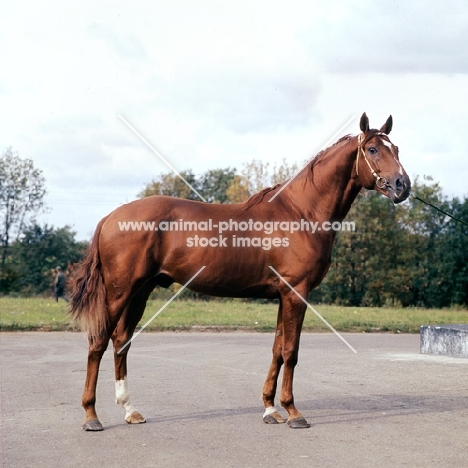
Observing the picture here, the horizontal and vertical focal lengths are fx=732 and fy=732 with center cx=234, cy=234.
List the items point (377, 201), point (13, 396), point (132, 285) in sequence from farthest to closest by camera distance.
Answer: point (377, 201) < point (13, 396) < point (132, 285)

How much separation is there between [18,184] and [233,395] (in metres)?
47.8

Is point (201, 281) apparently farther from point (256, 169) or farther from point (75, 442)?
point (256, 169)

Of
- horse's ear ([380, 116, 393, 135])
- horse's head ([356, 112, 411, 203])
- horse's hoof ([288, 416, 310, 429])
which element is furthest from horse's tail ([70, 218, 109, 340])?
horse's ear ([380, 116, 393, 135])

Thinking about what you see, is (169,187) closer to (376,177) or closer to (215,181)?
(215,181)

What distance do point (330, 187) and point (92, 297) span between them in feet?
9.08

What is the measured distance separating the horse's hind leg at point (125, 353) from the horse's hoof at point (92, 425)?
408mm

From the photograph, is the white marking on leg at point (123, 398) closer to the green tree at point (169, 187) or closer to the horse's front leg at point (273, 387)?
the horse's front leg at point (273, 387)

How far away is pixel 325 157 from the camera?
7.96m

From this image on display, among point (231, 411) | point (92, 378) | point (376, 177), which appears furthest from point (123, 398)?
point (376, 177)

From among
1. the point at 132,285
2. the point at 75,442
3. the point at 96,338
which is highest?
the point at 132,285

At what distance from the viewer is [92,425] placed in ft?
23.0

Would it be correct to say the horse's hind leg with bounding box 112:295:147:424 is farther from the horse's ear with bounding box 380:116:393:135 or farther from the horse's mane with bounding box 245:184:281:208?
the horse's ear with bounding box 380:116:393:135

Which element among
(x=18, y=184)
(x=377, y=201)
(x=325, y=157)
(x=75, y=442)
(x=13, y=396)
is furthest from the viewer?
(x=18, y=184)

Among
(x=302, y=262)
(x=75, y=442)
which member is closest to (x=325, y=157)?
(x=302, y=262)
